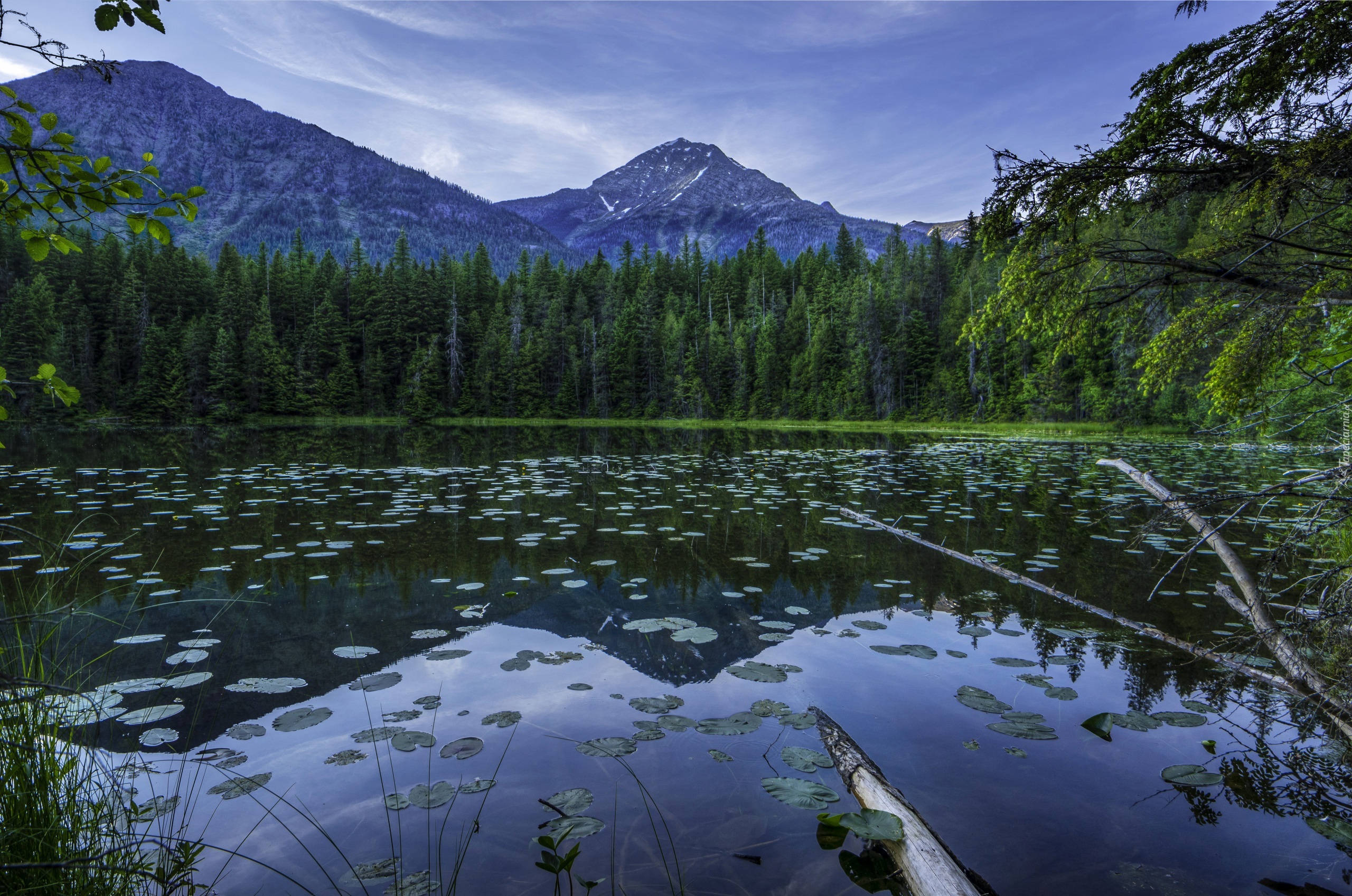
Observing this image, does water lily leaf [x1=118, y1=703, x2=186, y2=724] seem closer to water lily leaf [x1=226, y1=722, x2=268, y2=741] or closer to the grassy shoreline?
water lily leaf [x1=226, y1=722, x2=268, y2=741]

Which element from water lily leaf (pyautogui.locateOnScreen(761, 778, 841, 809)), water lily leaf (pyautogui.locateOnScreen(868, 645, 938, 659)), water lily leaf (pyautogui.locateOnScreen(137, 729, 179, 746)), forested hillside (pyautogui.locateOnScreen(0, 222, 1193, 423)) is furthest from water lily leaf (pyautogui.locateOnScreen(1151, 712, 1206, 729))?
forested hillside (pyautogui.locateOnScreen(0, 222, 1193, 423))

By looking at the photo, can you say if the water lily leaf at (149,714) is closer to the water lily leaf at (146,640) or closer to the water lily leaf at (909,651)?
the water lily leaf at (146,640)

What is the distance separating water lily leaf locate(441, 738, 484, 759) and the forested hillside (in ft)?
132

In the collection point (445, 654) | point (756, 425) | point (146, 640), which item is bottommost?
point (756, 425)

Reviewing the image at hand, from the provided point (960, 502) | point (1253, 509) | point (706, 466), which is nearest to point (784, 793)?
point (960, 502)

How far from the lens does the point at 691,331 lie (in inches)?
2195

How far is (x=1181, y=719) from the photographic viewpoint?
3502 mm

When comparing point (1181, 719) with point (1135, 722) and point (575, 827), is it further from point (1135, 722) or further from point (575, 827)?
point (575, 827)

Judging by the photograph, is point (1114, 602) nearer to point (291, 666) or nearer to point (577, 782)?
point (577, 782)

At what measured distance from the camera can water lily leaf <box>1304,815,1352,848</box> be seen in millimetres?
2553

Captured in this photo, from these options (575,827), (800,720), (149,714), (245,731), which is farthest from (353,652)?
(800,720)

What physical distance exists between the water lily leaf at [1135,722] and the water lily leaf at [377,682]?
4294mm

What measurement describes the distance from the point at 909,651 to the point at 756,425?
152 ft

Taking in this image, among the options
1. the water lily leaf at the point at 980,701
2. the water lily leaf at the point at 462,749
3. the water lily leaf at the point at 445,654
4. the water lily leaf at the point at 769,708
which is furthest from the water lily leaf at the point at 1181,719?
the water lily leaf at the point at 445,654
